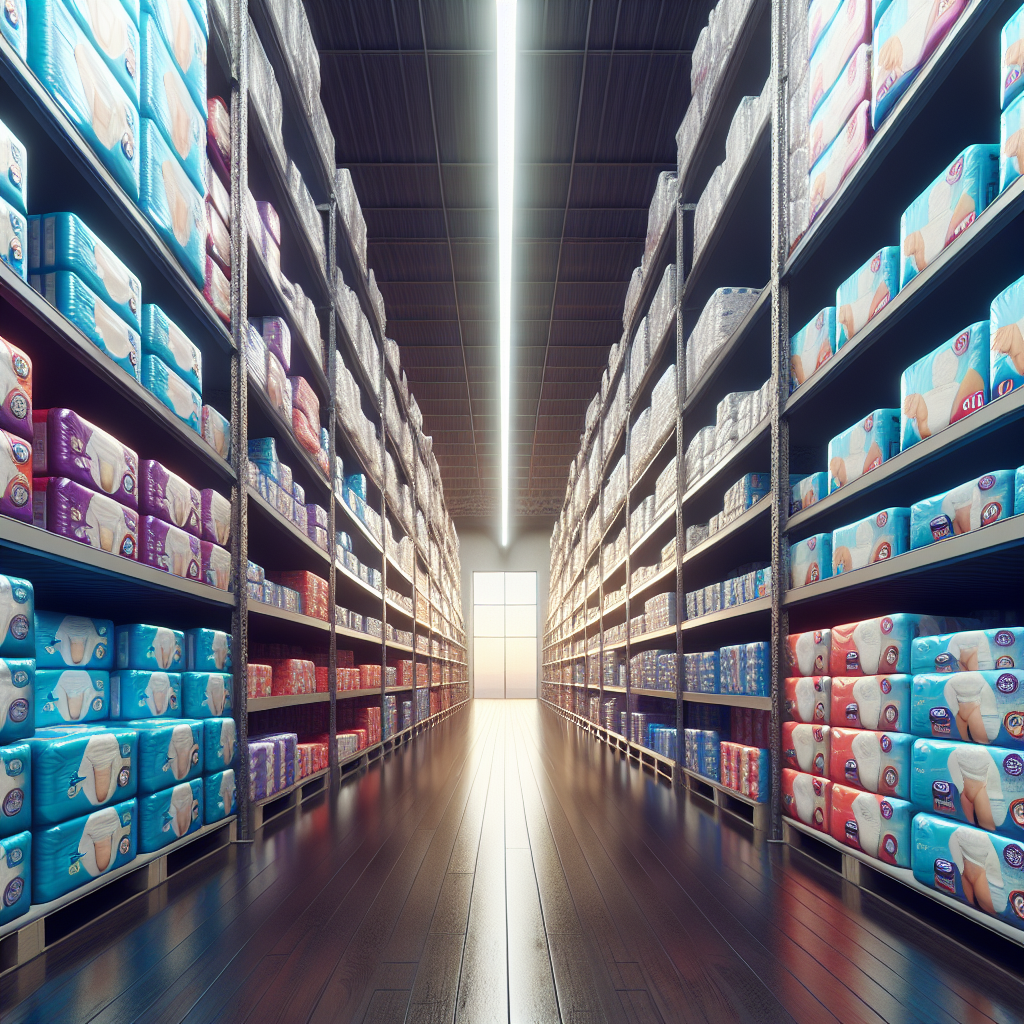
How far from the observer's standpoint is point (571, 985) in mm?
1744

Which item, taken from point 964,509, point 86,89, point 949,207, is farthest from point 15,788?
point 949,207

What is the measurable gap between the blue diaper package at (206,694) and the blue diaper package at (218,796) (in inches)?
8.8

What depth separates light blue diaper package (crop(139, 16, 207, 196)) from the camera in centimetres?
253

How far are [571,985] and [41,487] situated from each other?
1.74 metres

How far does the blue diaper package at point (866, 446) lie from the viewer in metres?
2.59

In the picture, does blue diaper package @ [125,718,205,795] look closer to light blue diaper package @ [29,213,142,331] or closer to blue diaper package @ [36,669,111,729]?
blue diaper package @ [36,669,111,729]

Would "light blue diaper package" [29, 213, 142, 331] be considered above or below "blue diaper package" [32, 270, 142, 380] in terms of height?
above

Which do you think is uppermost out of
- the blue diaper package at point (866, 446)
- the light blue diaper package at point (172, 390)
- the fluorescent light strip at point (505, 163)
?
the fluorescent light strip at point (505, 163)

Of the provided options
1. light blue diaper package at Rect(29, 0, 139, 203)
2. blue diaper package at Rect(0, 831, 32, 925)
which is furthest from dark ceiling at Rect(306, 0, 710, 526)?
blue diaper package at Rect(0, 831, 32, 925)

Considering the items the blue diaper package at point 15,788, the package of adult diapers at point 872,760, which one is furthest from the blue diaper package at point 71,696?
the package of adult diapers at point 872,760

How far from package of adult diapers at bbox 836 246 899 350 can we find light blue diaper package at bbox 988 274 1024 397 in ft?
1.88

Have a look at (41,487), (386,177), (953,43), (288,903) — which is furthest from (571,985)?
(386,177)

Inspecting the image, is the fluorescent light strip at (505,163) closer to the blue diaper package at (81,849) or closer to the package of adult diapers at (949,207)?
the package of adult diapers at (949,207)

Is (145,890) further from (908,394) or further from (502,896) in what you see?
(908,394)
